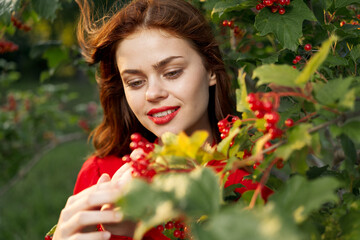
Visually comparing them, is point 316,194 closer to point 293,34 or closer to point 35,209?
point 293,34

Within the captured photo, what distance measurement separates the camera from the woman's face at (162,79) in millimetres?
1867

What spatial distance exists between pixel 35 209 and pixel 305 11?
518 centimetres

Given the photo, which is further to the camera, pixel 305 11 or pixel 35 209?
pixel 35 209

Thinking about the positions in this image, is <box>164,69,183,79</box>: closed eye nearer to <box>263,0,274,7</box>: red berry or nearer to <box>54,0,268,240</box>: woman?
<box>54,0,268,240</box>: woman

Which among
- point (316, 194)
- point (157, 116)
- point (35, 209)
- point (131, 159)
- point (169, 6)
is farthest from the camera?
point (35, 209)

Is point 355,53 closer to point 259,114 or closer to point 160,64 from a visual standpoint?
point 259,114

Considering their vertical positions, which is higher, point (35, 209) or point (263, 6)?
point (263, 6)

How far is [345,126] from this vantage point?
98 cm

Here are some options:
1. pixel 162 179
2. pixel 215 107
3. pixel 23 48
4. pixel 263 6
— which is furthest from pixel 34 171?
pixel 23 48

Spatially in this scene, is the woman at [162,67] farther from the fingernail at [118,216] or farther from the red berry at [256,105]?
the red berry at [256,105]

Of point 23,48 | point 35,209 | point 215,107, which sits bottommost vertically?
point 35,209

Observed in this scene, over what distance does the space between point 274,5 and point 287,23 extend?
10 cm

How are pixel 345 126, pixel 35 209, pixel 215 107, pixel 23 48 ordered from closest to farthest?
pixel 345 126
pixel 215 107
pixel 35 209
pixel 23 48

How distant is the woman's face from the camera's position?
1.87 m
